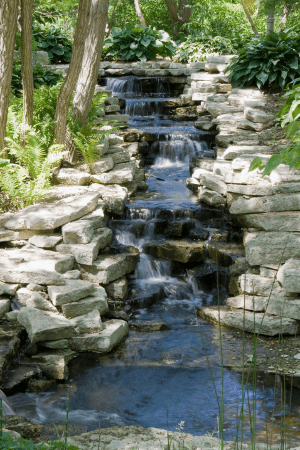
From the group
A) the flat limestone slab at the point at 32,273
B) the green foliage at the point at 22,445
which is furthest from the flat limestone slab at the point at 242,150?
the green foliage at the point at 22,445

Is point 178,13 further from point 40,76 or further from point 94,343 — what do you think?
point 94,343

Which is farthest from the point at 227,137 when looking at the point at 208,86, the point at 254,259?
the point at 254,259

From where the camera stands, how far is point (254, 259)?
5820mm

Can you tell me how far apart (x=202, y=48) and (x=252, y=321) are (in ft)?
32.1

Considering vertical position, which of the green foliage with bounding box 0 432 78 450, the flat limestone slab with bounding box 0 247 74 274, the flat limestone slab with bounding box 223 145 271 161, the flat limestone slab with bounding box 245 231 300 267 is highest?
the flat limestone slab with bounding box 223 145 271 161

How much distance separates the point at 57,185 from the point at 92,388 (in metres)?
3.59

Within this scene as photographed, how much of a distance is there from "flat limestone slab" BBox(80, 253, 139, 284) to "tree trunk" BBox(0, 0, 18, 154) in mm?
2186

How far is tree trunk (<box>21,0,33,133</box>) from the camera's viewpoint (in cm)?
659

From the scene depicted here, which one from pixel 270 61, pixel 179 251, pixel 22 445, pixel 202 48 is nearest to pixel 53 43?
pixel 202 48

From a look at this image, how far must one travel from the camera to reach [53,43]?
543 inches

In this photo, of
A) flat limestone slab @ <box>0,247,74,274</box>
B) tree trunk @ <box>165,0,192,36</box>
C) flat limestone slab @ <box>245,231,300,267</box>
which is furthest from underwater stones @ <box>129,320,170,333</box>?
tree trunk @ <box>165,0,192,36</box>

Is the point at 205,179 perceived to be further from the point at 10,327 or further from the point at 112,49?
the point at 112,49

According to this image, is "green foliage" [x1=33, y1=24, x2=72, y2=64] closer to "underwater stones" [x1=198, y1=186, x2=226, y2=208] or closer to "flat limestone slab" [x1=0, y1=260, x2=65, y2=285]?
"underwater stones" [x1=198, y1=186, x2=226, y2=208]

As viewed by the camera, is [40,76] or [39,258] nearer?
[39,258]
